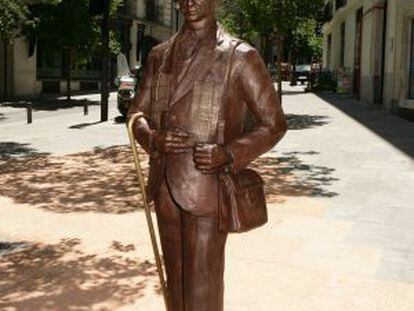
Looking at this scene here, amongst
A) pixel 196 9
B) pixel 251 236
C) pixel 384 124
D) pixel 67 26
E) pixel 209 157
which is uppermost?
pixel 67 26

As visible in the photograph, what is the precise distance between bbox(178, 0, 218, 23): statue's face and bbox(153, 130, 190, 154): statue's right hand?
21.4 inches

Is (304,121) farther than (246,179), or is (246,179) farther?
(304,121)

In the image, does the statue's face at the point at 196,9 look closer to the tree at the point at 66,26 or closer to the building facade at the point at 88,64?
the tree at the point at 66,26

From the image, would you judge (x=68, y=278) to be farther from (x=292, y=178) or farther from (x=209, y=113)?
(x=292, y=178)

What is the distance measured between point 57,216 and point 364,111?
18.3 metres

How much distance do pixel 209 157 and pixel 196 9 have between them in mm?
699

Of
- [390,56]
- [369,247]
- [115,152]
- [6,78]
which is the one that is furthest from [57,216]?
[6,78]

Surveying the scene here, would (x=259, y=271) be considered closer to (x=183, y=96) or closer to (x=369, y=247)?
(x=369, y=247)

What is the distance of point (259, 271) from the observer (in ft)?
19.7

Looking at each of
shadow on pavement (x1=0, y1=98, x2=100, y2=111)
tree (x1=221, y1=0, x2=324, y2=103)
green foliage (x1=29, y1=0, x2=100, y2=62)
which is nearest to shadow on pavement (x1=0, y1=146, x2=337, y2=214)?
tree (x1=221, y1=0, x2=324, y2=103)

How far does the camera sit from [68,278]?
581 cm

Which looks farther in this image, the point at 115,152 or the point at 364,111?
the point at 364,111

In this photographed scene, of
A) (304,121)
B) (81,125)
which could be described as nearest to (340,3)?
(304,121)

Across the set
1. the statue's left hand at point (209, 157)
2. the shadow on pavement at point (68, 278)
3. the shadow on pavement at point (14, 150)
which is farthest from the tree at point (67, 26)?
the statue's left hand at point (209, 157)
